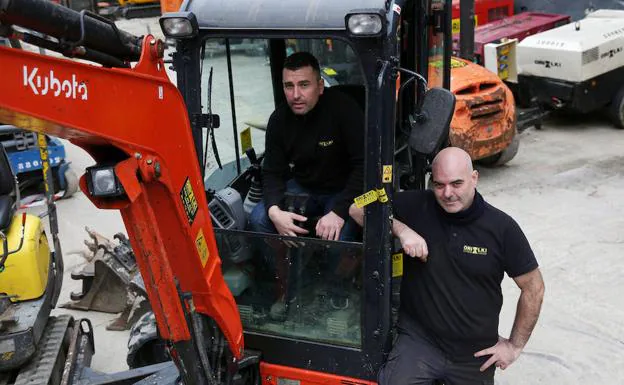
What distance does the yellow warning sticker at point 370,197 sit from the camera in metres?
3.27


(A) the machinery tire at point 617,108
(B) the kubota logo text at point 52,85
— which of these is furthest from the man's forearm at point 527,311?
(A) the machinery tire at point 617,108

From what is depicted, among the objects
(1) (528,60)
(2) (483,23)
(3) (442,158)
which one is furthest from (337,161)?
(2) (483,23)

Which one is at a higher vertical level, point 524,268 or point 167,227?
point 167,227

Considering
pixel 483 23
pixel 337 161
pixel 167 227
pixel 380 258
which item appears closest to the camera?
pixel 167 227

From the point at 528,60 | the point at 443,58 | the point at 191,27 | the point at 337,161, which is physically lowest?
the point at 528,60

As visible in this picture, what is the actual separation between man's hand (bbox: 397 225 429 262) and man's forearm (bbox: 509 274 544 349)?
496mm

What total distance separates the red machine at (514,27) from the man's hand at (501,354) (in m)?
7.71

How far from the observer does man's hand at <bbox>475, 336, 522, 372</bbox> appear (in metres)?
3.49

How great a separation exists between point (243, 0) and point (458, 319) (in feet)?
5.83

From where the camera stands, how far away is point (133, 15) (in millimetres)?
21062

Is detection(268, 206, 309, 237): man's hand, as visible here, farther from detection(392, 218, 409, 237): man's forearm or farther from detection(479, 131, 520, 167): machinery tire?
detection(479, 131, 520, 167): machinery tire

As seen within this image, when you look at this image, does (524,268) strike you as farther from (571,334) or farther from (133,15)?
(133,15)

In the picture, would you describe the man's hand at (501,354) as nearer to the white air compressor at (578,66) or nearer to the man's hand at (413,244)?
the man's hand at (413,244)

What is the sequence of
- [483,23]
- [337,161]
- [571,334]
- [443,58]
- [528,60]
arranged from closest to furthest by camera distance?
1. [337,161]
2. [443,58]
3. [571,334]
4. [528,60]
5. [483,23]
